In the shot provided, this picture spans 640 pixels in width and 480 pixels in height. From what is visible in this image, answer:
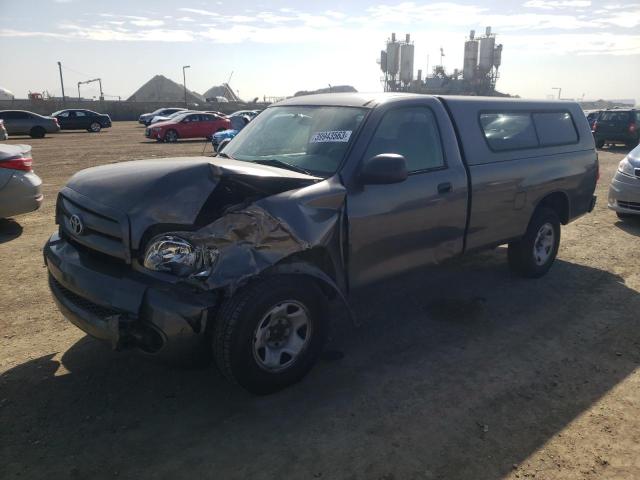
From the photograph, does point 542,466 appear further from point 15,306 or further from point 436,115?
point 15,306

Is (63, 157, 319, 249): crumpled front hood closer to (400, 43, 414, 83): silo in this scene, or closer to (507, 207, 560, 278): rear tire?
(507, 207, 560, 278): rear tire

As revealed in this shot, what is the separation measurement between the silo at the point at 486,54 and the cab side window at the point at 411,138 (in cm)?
8149

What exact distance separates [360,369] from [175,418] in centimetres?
134

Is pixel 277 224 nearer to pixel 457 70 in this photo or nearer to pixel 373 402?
pixel 373 402

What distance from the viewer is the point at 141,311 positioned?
2.75m

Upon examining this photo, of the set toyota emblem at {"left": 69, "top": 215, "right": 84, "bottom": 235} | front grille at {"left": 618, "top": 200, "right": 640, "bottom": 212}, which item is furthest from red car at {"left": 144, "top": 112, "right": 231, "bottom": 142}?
toyota emblem at {"left": 69, "top": 215, "right": 84, "bottom": 235}

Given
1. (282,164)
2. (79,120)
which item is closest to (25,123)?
(79,120)

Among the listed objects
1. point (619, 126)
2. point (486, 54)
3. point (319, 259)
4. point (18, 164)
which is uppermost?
point (486, 54)

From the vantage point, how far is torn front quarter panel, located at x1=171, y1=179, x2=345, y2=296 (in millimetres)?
2826

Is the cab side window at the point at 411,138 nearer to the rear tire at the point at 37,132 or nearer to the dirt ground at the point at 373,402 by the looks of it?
the dirt ground at the point at 373,402

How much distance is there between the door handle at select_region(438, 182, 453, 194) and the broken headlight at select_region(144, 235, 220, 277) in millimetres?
2082

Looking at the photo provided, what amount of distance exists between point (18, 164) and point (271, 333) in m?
5.44

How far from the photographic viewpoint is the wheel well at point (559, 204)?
548cm

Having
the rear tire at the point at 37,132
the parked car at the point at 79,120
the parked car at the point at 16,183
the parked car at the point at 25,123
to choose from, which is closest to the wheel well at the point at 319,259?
the parked car at the point at 16,183
